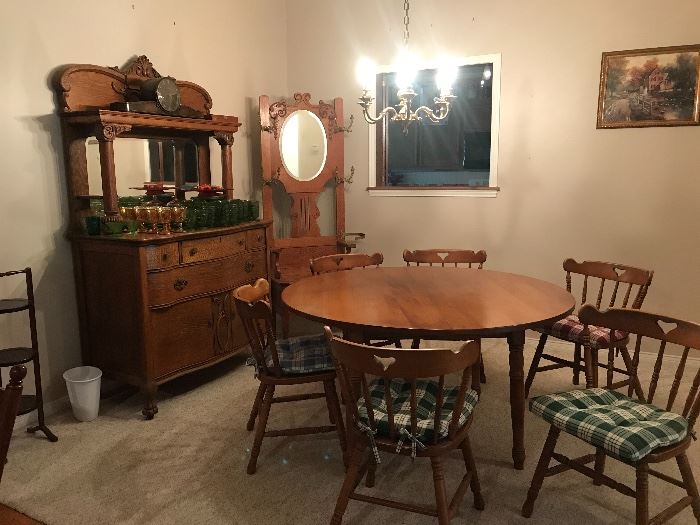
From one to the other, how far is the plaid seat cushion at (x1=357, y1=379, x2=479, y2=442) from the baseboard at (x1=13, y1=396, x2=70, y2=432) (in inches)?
71.7

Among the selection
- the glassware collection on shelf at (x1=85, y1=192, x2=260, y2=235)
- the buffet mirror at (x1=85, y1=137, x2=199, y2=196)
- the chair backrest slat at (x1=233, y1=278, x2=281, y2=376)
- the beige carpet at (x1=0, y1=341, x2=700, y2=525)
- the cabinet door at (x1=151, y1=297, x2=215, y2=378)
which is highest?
the buffet mirror at (x1=85, y1=137, x2=199, y2=196)

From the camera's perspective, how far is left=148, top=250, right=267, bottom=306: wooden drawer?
2.83 metres

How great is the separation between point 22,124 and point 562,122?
10.7ft

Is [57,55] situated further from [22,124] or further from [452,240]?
[452,240]

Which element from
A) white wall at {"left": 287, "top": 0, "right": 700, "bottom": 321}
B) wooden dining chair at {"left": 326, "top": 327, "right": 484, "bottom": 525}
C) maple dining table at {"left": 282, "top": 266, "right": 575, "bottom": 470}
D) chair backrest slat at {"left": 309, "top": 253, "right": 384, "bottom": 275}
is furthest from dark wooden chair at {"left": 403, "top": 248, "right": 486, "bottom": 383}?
wooden dining chair at {"left": 326, "top": 327, "right": 484, "bottom": 525}

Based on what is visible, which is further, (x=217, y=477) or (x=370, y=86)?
A: (x=370, y=86)

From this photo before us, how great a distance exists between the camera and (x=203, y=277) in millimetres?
3078

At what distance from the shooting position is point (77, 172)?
287cm

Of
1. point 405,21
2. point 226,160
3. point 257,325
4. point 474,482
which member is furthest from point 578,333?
point 405,21

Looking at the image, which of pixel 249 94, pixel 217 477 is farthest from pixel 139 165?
pixel 217 477

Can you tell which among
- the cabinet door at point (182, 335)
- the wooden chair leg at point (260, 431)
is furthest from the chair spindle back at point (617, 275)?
the cabinet door at point (182, 335)

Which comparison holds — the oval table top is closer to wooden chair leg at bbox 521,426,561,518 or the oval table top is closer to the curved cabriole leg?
wooden chair leg at bbox 521,426,561,518

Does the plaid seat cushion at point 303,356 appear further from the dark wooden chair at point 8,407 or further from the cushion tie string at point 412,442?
the dark wooden chair at point 8,407

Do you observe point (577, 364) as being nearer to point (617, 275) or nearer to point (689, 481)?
point (617, 275)
